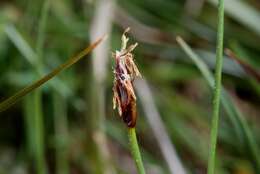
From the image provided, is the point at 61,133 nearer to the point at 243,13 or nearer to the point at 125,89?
the point at 243,13

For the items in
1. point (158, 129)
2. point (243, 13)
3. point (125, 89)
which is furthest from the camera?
point (243, 13)

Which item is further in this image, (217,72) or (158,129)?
(158,129)

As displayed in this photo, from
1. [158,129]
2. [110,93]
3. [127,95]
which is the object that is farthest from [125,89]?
[110,93]

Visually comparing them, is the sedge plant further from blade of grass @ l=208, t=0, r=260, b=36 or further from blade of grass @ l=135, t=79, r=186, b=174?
blade of grass @ l=208, t=0, r=260, b=36

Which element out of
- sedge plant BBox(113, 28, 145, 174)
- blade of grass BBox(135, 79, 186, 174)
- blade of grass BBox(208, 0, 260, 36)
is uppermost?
blade of grass BBox(208, 0, 260, 36)

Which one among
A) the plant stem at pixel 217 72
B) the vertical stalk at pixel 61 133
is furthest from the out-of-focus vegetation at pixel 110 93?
the plant stem at pixel 217 72

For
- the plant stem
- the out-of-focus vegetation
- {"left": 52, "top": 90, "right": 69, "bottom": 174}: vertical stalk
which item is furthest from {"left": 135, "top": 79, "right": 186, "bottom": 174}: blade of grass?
the plant stem

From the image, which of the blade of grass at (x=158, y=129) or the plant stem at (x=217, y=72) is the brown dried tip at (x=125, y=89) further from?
the blade of grass at (x=158, y=129)

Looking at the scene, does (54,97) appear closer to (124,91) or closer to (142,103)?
(142,103)
